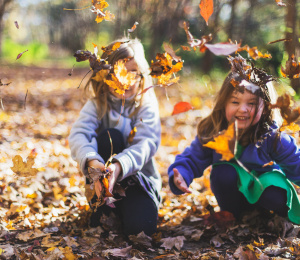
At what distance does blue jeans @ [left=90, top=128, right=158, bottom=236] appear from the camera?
196 cm

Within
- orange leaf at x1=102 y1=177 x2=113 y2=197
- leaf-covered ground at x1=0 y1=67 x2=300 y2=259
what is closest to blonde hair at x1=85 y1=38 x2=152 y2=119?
leaf-covered ground at x1=0 y1=67 x2=300 y2=259

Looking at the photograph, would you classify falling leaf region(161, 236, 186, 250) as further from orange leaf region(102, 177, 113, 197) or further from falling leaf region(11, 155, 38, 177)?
falling leaf region(11, 155, 38, 177)

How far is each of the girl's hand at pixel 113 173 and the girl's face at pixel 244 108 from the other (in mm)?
653

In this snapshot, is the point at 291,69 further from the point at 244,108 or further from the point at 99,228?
the point at 99,228

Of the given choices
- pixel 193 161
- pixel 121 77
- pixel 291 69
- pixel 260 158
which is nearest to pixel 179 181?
pixel 193 161

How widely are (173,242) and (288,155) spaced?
0.80m

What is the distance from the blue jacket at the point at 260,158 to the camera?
192cm

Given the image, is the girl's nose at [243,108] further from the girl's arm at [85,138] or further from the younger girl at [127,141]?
the girl's arm at [85,138]

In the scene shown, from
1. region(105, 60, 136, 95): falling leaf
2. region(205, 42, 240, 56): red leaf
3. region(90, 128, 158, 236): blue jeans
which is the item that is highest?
region(205, 42, 240, 56): red leaf

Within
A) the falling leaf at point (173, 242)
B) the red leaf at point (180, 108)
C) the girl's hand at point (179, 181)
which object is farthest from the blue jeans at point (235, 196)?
the red leaf at point (180, 108)

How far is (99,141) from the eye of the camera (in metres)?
2.04

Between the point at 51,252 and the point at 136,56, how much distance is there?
1.15 m

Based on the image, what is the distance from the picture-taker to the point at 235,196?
2.09 m

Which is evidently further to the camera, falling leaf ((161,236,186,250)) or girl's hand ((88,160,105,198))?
falling leaf ((161,236,186,250))
